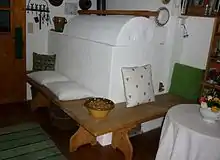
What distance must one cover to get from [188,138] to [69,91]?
141 centimetres

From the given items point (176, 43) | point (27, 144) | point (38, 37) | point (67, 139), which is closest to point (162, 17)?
point (176, 43)

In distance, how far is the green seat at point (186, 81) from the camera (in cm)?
309

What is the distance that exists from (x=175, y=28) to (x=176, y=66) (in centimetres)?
49

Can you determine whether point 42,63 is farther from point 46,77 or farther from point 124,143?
point 124,143

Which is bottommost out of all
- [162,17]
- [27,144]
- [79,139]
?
[27,144]

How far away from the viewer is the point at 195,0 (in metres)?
3.04

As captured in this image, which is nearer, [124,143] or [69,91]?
[124,143]

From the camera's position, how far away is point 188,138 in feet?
6.62

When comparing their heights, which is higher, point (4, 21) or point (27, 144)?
point (4, 21)

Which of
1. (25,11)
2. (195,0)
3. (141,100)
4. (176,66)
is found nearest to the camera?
(141,100)

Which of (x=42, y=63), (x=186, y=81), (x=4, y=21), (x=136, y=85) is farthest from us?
(x=42, y=63)

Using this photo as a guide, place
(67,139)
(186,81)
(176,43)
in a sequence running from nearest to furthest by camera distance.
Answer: (67,139) → (186,81) → (176,43)

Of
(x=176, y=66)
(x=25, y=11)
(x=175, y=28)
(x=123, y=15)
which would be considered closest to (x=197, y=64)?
(x=176, y=66)

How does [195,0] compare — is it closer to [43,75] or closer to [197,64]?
[197,64]
